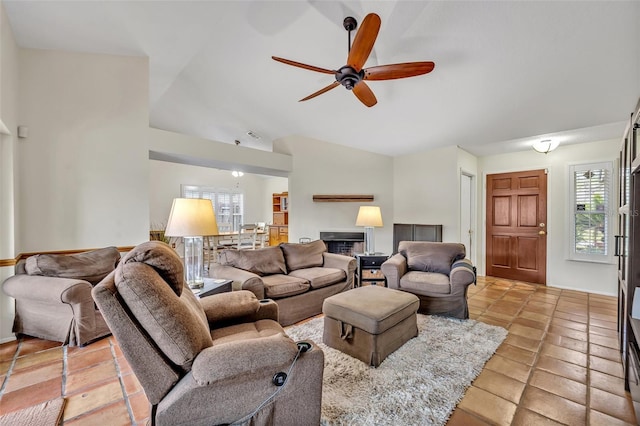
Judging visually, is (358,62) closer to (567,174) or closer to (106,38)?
(106,38)

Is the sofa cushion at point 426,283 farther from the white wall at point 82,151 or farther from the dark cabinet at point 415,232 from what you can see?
the white wall at point 82,151

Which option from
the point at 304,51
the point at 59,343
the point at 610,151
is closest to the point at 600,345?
the point at 610,151

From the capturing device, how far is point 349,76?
221 cm

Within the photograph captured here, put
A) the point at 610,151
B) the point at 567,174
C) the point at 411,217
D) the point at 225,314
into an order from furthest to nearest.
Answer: the point at 411,217
the point at 567,174
the point at 610,151
the point at 225,314

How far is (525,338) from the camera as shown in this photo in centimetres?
260

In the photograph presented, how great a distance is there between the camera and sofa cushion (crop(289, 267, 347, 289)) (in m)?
3.18

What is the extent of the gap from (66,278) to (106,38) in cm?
242

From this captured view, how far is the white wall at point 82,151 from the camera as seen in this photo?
274 centimetres

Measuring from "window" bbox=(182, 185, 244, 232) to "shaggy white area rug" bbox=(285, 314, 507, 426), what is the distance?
6124 millimetres

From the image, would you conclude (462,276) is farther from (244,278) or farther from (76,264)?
(76,264)

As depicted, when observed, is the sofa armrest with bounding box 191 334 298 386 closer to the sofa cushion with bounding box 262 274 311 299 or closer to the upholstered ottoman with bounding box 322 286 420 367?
the upholstered ottoman with bounding box 322 286 420 367

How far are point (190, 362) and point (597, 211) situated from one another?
5.45 metres

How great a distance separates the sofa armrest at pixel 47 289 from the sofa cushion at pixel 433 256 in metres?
3.45

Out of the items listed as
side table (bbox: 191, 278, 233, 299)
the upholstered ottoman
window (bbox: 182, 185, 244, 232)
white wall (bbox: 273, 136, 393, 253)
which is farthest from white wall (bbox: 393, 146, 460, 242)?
window (bbox: 182, 185, 244, 232)
